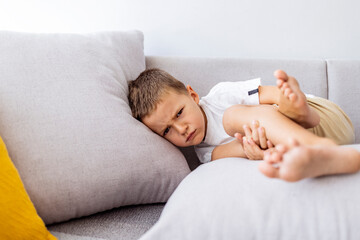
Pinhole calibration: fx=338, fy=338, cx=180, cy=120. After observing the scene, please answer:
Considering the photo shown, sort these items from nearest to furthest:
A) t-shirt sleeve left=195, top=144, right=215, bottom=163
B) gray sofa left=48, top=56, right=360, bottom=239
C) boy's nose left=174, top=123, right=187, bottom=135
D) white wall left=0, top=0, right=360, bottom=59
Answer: boy's nose left=174, top=123, right=187, bottom=135
t-shirt sleeve left=195, top=144, right=215, bottom=163
gray sofa left=48, top=56, right=360, bottom=239
white wall left=0, top=0, right=360, bottom=59

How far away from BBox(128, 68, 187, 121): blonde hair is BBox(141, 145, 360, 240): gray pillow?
514mm

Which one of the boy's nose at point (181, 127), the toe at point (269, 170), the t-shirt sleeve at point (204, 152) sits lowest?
the t-shirt sleeve at point (204, 152)

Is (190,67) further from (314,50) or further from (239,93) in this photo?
(314,50)

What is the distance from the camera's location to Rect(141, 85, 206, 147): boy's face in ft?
3.86

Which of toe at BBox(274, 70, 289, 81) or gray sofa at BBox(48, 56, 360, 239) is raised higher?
toe at BBox(274, 70, 289, 81)

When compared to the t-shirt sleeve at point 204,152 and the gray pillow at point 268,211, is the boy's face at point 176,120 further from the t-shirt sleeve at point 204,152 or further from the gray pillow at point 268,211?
the gray pillow at point 268,211

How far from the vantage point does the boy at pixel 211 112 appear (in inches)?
41.8

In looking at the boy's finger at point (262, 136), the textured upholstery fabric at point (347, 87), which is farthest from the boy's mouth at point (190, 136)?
the textured upholstery fabric at point (347, 87)

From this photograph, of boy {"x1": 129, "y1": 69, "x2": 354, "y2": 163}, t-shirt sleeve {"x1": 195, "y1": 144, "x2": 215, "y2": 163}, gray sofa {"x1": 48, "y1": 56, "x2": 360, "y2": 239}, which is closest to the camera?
boy {"x1": 129, "y1": 69, "x2": 354, "y2": 163}

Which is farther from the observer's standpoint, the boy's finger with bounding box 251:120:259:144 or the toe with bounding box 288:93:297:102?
the boy's finger with bounding box 251:120:259:144

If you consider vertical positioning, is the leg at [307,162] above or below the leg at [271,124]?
above

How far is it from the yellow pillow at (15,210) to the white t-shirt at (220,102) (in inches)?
25.9

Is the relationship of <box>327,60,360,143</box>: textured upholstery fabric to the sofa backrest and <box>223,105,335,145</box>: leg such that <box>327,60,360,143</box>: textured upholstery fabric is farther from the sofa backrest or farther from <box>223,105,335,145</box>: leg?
<box>223,105,335,145</box>: leg

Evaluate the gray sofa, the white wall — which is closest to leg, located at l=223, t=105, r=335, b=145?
the gray sofa
